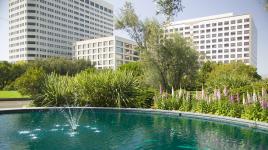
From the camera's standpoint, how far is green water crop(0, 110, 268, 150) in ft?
35.7

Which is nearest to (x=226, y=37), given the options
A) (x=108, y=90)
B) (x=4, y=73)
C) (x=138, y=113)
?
(x=4, y=73)

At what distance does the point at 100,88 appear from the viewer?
75.0ft

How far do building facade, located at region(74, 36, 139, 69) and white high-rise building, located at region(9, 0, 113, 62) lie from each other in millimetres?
14838

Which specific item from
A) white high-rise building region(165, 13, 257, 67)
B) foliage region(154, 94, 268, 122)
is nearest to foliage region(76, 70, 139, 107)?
foliage region(154, 94, 268, 122)

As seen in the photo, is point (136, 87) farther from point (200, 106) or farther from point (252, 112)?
point (252, 112)

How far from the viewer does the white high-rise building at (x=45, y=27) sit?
138000 mm

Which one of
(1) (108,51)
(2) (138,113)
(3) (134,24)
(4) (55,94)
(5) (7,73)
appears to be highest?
(1) (108,51)

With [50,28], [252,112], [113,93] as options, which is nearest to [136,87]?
[113,93]

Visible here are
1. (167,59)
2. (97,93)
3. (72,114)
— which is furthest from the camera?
(167,59)

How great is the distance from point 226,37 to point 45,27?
264 ft

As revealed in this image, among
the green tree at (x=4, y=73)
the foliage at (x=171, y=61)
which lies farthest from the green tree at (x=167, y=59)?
the green tree at (x=4, y=73)

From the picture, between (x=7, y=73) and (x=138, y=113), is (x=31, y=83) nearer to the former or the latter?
(x=138, y=113)

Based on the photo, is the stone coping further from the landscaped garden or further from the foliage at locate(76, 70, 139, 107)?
the foliage at locate(76, 70, 139, 107)

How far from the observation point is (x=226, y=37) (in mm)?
145125
